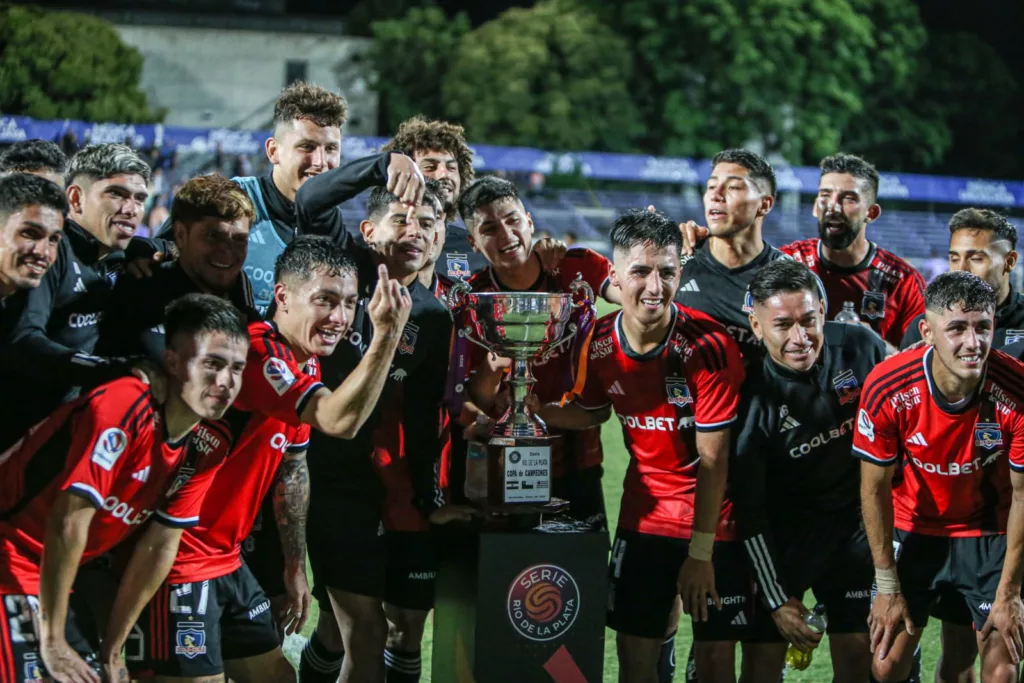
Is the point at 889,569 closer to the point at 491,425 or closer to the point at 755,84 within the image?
the point at 491,425

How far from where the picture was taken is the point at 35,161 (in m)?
5.54

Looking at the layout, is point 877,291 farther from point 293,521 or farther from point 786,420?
point 293,521

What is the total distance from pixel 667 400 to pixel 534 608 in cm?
99

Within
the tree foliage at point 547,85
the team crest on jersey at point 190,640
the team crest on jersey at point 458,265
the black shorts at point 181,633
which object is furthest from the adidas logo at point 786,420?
the tree foliage at point 547,85

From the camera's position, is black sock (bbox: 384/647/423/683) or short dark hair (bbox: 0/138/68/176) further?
short dark hair (bbox: 0/138/68/176)

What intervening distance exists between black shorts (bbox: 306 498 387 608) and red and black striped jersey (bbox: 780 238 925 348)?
→ 2.47m

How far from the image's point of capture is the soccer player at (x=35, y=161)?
553cm

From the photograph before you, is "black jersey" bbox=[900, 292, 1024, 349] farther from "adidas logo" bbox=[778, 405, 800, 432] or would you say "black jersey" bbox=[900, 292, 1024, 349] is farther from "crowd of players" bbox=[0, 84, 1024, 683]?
"adidas logo" bbox=[778, 405, 800, 432]

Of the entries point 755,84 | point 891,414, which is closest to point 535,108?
point 755,84

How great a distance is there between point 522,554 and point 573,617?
0.29 meters

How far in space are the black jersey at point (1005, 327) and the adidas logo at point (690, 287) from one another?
3.14 feet

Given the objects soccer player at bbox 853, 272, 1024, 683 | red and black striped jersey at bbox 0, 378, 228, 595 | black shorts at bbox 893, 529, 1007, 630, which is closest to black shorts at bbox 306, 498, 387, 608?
red and black striped jersey at bbox 0, 378, 228, 595

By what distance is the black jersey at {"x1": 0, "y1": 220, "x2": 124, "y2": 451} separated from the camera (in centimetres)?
385

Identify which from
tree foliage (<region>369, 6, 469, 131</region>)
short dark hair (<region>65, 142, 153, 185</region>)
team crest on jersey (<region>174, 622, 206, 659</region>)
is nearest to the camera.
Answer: team crest on jersey (<region>174, 622, 206, 659</region>)
